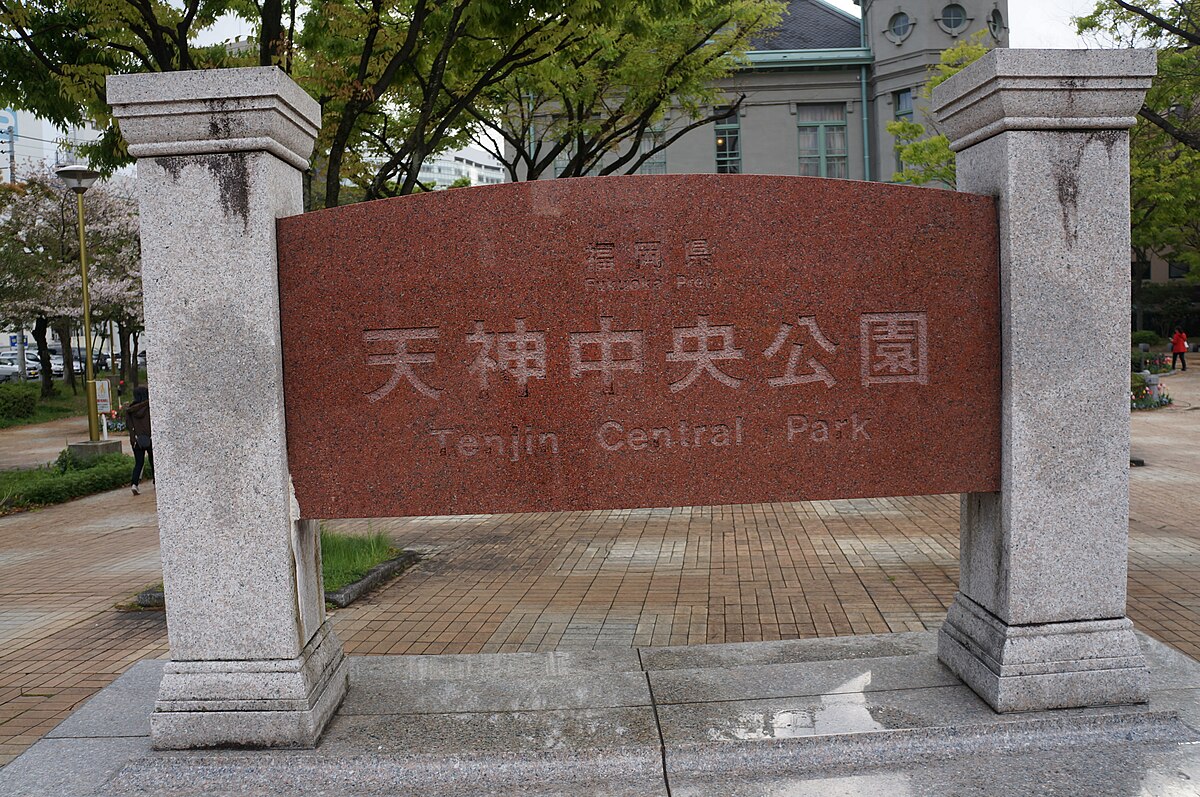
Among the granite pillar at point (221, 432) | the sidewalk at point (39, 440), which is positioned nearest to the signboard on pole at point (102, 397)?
the sidewalk at point (39, 440)

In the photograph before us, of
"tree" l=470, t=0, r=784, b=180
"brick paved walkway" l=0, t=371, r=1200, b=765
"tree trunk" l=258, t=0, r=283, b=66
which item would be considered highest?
"tree" l=470, t=0, r=784, b=180

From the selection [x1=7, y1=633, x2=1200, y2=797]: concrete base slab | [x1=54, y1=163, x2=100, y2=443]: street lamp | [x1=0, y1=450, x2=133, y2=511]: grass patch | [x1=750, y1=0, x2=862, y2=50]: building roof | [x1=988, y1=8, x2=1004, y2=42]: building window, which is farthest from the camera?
[x1=750, y1=0, x2=862, y2=50]: building roof

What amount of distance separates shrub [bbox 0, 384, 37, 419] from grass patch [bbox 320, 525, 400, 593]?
24.3 meters

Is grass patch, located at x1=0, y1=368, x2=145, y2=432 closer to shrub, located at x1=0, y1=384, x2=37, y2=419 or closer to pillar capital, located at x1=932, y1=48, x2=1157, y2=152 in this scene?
Answer: shrub, located at x1=0, y1=384, x2=37, y2=419

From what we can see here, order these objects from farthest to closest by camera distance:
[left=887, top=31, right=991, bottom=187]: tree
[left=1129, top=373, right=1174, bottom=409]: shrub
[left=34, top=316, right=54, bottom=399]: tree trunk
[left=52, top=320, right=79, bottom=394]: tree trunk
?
[left=52, top=320, right=79, bottom=394]: tree trunk < [left=34, top=316, right=54, bottom=399]: tree trunk < [left=1129, top=373, right=1174, bottom=409]: shrub < [left=887, top=31, right=991, bottom=187]: tree

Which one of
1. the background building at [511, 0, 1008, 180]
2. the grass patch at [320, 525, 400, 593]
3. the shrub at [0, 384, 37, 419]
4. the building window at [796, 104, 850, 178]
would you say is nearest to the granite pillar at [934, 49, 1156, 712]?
the grass patch at [320, 525, 400, 593]

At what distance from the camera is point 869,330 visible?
4051 mm

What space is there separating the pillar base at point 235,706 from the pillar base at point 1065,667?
289 cm

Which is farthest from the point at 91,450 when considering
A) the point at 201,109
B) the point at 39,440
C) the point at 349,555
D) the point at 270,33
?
the point at 201,109

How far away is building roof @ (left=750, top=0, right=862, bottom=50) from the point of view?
97.1ft

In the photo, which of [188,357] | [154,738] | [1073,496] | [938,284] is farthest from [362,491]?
[1073,496]

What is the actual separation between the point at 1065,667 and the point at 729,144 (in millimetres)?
27013

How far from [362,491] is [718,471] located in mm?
1542

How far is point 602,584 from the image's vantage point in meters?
7.75
